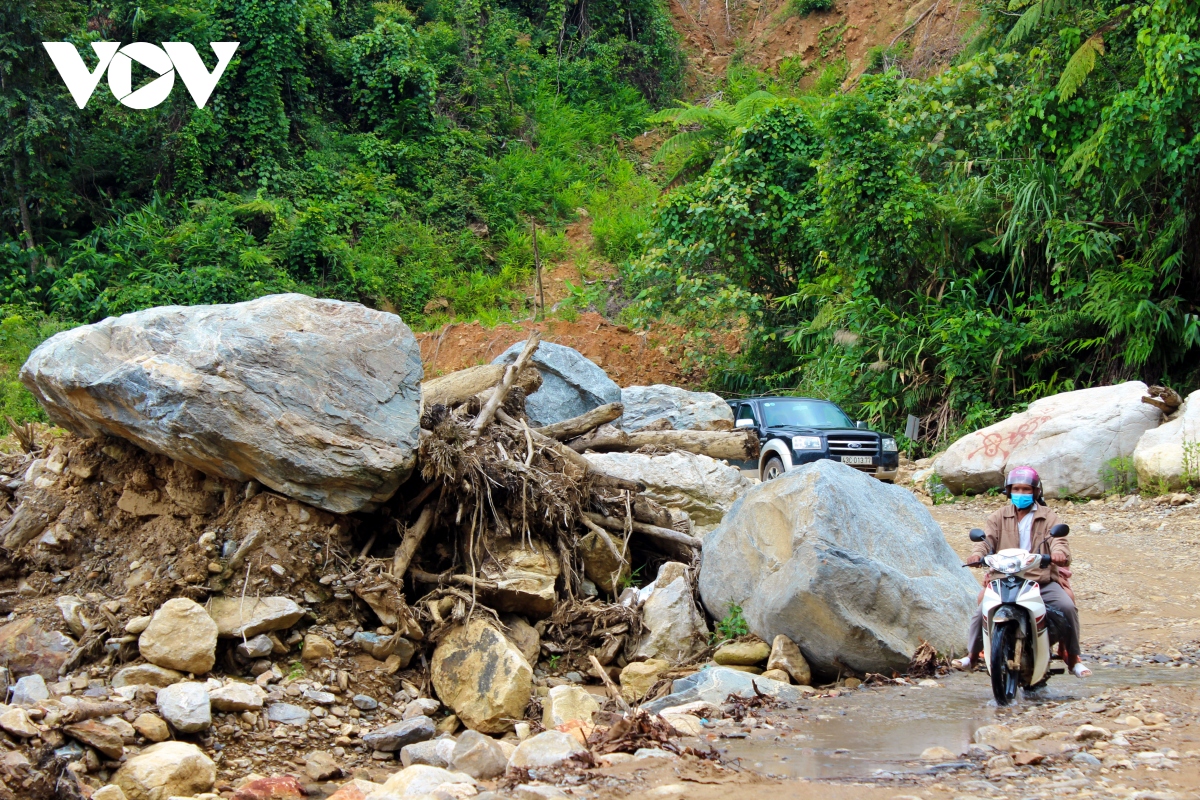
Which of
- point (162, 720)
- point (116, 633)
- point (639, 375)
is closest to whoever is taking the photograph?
point (162, 720)

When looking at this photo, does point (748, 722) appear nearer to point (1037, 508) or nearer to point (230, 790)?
point (1037, 508)

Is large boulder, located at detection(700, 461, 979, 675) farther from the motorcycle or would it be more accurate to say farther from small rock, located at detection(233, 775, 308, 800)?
small rock, located at detection(233, 775, 308, 800)

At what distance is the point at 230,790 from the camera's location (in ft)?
18.2

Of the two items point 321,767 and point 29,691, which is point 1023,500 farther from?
point 29,691

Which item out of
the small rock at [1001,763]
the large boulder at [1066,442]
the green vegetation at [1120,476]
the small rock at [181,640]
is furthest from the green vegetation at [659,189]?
the small rock at [181,640]

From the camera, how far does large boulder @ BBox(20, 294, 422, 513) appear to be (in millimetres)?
7117

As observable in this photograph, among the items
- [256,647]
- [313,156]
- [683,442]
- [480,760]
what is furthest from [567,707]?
[313,156]

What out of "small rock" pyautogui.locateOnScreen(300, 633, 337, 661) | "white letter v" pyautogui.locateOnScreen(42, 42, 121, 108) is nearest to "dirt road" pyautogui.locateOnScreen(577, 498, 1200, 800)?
"small rock" pyautogui.locateOnScreen(300, 633, 337, 661)

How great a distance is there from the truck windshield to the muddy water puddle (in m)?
7.51

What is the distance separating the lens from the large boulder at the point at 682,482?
396 inches

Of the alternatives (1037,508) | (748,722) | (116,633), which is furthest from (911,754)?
(116,633)

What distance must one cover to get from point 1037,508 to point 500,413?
507 cm

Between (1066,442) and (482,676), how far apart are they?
9.01 metres

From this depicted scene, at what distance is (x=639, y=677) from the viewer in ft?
23.7
